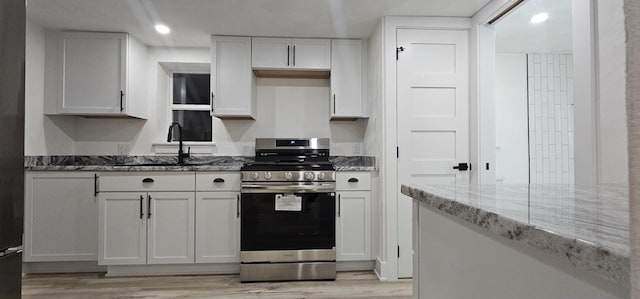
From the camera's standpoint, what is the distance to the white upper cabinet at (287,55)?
2.95 meters

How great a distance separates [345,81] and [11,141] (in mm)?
2466

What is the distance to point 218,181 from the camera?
2631 mm

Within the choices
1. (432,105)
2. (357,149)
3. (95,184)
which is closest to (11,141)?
(95,184)

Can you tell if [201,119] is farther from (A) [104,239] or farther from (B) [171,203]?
(A) [104,239]

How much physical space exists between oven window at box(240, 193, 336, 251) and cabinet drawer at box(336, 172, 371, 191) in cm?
24

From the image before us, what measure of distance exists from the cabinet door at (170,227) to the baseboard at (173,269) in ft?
0.30

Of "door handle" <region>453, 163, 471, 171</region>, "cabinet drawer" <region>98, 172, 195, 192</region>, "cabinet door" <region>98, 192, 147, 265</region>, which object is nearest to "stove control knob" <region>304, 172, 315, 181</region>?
"cabinet drawer" <region>98, 172, 195, 192</region>

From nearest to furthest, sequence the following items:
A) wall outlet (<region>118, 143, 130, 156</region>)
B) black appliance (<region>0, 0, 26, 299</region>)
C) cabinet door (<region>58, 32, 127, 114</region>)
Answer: black appliance (<region>0, 0, 26, 299</region>), cabinet door (<region>58, 32, 127, 114</region>), wall outlet (<region>118, 143, 130, 156</region>)

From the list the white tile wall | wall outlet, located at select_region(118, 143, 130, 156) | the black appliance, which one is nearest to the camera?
the black appliance

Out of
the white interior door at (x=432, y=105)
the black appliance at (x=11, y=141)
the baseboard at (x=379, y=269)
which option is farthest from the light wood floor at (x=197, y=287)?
the black appliance at (x=11, y=141)

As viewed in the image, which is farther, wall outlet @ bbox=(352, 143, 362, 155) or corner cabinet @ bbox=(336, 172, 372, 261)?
wall outlet @ bbox=(352, 143, 362, 155)

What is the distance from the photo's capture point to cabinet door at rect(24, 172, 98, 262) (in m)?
2.59

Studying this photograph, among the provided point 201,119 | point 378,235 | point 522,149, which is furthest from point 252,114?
point 522,149

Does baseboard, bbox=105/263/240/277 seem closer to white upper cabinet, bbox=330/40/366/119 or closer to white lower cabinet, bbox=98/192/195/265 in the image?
white lower cabinet, bbox=98/192/195/265
